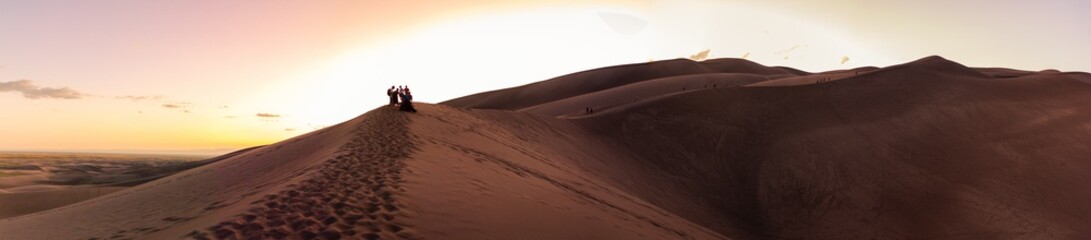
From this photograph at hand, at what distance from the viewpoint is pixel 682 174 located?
73.8 feet

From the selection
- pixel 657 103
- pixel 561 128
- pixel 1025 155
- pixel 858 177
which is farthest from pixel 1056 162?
pixel 561 128

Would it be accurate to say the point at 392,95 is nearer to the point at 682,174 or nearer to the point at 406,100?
the point at 406,100

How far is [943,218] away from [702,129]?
1135 cm

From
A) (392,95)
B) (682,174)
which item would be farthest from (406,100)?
(682,174)

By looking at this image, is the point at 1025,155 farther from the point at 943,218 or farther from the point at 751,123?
the point at 751,123

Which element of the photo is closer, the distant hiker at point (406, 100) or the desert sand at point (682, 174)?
the desert sand at point (682, 174)

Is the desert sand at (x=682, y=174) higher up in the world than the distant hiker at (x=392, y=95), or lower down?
lower down

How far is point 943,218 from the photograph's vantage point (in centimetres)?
1877

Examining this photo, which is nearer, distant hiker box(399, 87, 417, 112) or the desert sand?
the desert sand

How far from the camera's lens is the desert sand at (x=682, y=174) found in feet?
24.0

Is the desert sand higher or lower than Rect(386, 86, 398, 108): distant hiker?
lower

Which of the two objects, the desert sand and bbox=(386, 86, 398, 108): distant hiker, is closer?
the desert sand

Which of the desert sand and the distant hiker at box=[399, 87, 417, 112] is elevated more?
the distant hiker at box=[399, 87, 417, 112]

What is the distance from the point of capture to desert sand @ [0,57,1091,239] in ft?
24.0
